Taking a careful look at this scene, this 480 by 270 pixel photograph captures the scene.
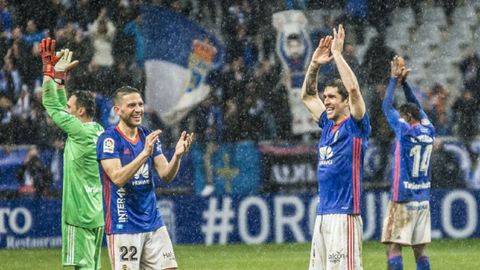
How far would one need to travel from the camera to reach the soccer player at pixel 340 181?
8.91 metres

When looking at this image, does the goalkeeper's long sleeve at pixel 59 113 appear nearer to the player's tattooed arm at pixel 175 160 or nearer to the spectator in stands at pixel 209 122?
the player's tattooed arm at pixel 175 160

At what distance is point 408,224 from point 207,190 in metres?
5.01

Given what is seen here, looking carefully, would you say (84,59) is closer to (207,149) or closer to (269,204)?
(207,149)

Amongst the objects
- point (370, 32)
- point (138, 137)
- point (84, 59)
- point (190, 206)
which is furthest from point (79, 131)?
point (370, 32)

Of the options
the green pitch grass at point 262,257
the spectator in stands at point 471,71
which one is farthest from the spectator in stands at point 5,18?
the spectator in stands at point 471,71

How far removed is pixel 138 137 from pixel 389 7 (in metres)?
11.6

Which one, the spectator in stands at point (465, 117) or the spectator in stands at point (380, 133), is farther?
the spectator in stands at point (465, 117)

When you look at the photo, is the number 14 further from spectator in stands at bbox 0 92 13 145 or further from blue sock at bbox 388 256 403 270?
spectator in stands at bbox 0 92 13 145

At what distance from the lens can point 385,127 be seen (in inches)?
722

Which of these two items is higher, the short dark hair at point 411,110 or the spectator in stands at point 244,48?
the spectator in stands at point 244,48

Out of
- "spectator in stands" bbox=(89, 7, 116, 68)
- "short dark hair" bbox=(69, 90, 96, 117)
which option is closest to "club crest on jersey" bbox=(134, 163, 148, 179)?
"short dark hair" bbox=(69, 90, 96, 117)

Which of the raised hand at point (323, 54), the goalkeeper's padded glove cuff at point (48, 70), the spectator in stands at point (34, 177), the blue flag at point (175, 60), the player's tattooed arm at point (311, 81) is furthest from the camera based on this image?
the blue flag at point (175, 60)

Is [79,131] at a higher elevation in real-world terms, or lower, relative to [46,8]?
lower

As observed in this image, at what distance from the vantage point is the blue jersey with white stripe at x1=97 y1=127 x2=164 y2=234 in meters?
8.88
